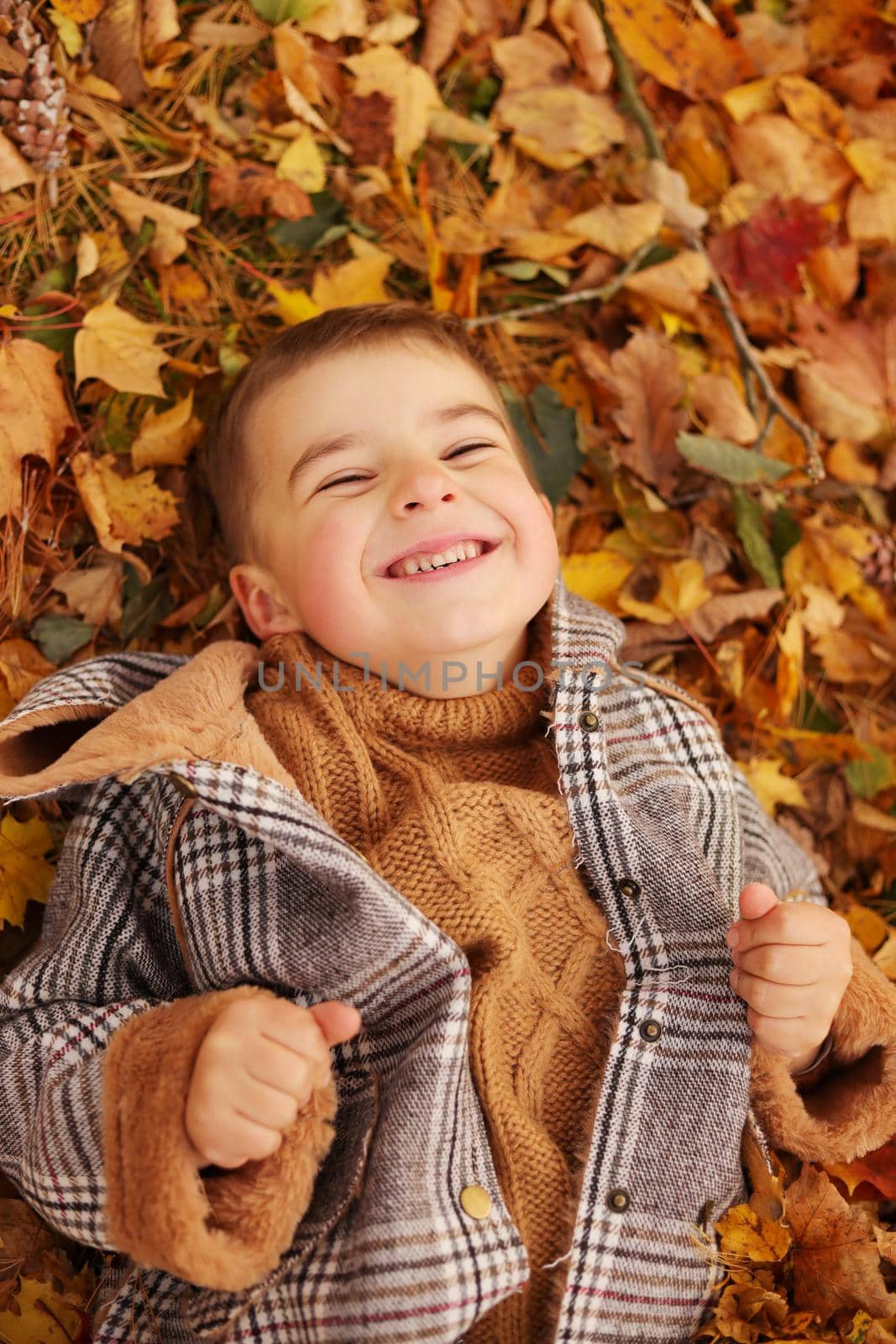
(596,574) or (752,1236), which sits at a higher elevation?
(596,574)

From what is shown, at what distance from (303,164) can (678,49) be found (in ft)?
3.67

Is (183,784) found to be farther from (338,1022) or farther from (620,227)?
(620,227)

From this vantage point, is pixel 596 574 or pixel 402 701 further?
pixel 596 574

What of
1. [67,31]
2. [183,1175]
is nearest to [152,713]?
[183,1175]

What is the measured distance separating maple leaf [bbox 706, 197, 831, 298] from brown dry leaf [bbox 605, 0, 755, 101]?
1.25 ft

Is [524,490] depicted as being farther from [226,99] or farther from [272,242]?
[226,99]

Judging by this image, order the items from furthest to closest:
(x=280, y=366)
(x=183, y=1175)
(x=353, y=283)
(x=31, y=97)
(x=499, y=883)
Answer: (x=353, y=283) → (x=31, y=97) → (x=280, y=366) → (x=499, y=883) → (x=183, y=1175)

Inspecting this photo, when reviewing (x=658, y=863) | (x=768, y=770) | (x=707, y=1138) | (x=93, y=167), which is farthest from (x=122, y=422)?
(x=707, y=1138)

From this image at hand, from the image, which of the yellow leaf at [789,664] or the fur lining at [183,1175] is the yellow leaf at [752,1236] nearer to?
the fur lining at [183,1175]

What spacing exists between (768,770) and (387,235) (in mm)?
1602

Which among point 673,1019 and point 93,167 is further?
point 93,167

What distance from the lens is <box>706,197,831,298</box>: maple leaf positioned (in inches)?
115

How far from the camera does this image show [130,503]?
95.4 inches

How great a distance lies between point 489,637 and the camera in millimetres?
1938
